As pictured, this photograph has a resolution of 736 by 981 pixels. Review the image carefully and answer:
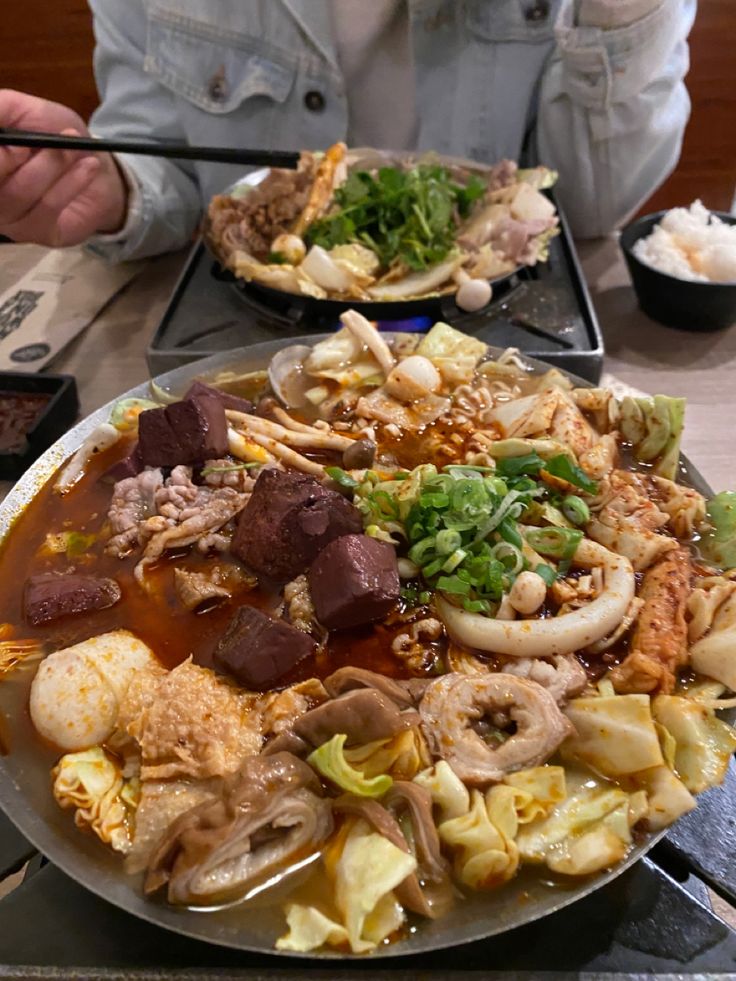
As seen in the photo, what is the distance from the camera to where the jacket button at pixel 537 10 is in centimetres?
375

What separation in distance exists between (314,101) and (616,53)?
1585mm

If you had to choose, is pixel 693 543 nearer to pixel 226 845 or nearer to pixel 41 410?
pixel 226 845

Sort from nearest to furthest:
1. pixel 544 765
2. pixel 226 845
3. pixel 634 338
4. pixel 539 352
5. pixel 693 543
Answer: pixel 226 845
pixel 544 765
pixel 693 543
pixel 539 352
pixel 634 338

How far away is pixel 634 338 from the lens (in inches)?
131

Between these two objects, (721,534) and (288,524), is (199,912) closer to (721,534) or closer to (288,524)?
(288,524)

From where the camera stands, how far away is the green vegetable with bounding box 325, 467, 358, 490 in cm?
203

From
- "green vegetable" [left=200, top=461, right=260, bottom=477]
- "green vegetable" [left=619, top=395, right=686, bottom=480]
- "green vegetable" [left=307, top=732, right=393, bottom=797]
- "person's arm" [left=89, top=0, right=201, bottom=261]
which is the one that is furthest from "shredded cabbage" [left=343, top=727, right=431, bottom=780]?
"person's arm" [left=89, top=0, right=201, bottom=261]

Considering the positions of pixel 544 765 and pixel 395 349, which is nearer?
pixel 544 765

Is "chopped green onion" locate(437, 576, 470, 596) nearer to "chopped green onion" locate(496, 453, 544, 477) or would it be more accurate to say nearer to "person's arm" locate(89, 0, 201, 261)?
"chopped green onion" locate(496, 453, 544, 477)

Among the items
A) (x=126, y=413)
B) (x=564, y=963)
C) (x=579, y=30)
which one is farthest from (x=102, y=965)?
(x=579, y=30)

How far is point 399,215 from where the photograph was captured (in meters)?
3.34

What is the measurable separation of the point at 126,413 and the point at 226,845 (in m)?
1.46

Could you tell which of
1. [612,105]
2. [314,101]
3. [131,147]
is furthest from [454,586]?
[314,101]

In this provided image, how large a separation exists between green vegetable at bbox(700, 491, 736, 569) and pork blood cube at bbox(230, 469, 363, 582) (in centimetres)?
92
